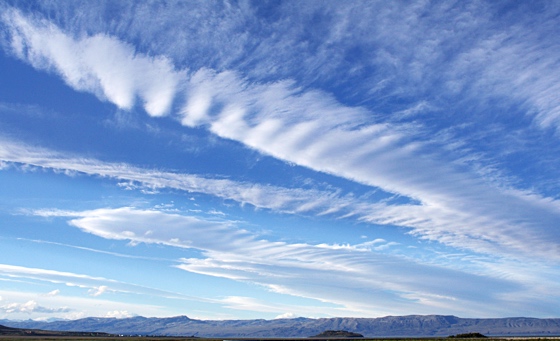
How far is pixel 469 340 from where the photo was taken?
16562cm
